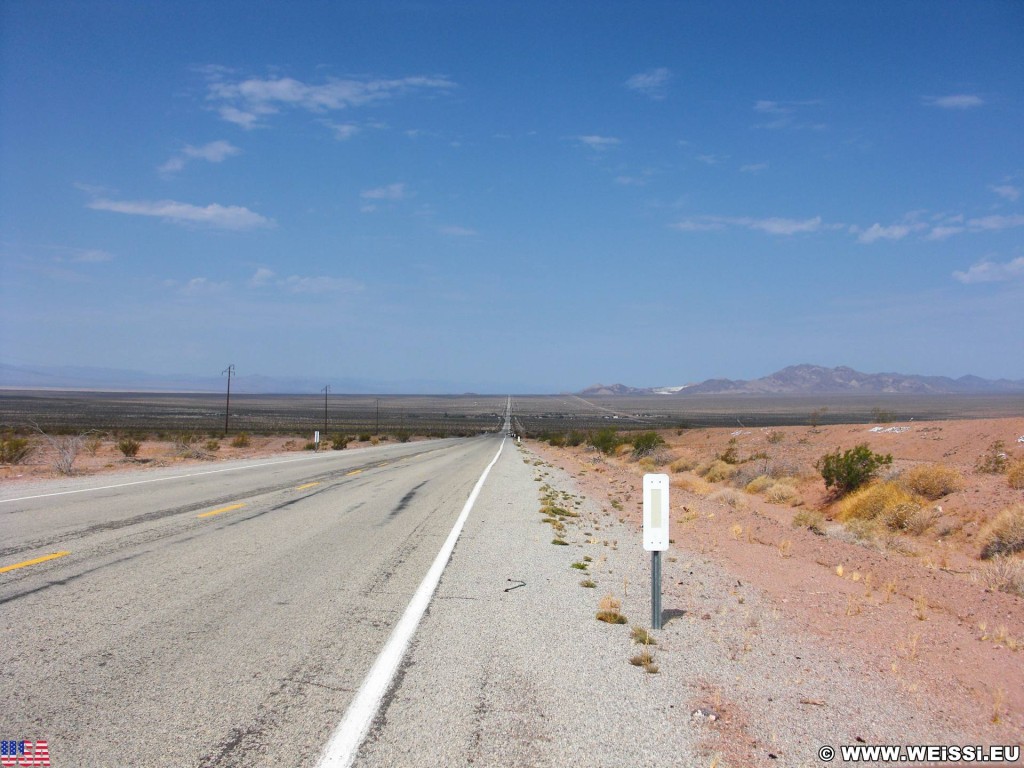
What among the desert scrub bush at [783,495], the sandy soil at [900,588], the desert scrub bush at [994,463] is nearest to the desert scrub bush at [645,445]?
the desert scrub bush at [783,495]

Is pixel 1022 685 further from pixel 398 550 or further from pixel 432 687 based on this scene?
pixel 398 550

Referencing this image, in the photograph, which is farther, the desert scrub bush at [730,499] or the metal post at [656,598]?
the desert scrub bush at [730,499]

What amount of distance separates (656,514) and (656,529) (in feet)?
0.44

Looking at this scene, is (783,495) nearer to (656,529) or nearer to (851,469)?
(851,469)

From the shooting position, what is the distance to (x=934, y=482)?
62.5ft

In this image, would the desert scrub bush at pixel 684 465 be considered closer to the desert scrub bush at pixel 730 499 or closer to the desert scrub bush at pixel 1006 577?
the desert scrub bush at pixel 730 499

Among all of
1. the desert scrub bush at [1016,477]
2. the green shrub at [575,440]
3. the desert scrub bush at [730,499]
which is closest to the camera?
the desert scrub bush at [1016,477]

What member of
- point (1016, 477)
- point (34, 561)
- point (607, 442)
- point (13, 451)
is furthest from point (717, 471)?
point (13, 451)

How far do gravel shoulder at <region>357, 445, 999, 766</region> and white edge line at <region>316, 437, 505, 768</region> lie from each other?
Result: 0.09 metres

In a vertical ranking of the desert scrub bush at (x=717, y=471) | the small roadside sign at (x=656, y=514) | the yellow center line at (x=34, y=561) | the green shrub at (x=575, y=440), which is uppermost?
the small roadside sign at (x=656, y=514)

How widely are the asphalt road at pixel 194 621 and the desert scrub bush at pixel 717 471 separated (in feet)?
56.6

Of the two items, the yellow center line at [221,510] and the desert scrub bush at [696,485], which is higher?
the yellow center line at [221,510]

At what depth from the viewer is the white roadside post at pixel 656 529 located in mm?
6703

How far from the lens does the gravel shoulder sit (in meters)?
4.25
